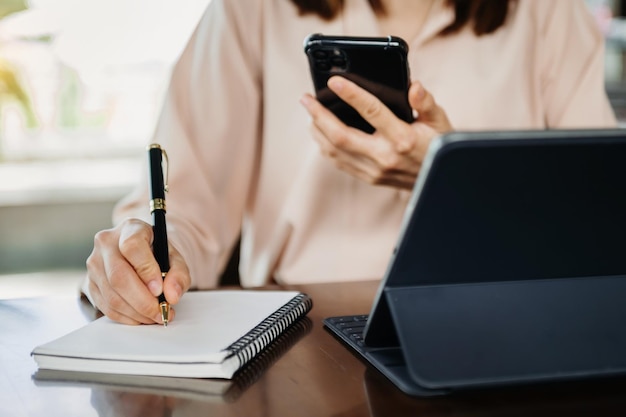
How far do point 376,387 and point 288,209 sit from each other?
613 mm

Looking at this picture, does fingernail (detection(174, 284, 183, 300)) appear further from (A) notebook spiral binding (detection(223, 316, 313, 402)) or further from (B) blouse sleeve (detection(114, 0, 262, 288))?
(B) blouse sleeve (detection(114, 0, 262, 288))

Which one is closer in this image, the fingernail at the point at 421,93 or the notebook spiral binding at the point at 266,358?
the notebook spiral binding at the point at 266,358

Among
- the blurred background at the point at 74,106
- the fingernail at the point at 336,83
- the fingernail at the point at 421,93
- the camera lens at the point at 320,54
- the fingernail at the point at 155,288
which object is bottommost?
the blurred background at the point at 74,106

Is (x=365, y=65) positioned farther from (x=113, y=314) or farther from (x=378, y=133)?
(x=113, y=314)

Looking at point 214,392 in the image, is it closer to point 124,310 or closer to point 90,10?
point 124,310

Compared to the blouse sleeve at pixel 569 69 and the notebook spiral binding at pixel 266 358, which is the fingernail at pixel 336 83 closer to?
the notebook spiral binding at pixel 266 358

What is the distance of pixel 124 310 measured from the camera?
70cm

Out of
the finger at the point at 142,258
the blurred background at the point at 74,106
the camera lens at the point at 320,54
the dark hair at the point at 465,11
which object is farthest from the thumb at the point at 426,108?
the blurred background at the point at 74,106

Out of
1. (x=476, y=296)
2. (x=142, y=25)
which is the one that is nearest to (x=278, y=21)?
(x=476, y=296)

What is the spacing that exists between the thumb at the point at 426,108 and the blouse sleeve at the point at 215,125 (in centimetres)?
32

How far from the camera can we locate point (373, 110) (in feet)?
3.07

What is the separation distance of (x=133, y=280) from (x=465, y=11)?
729 millimetres

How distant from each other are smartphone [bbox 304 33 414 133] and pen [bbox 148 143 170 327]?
24 cm

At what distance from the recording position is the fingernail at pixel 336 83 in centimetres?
93
